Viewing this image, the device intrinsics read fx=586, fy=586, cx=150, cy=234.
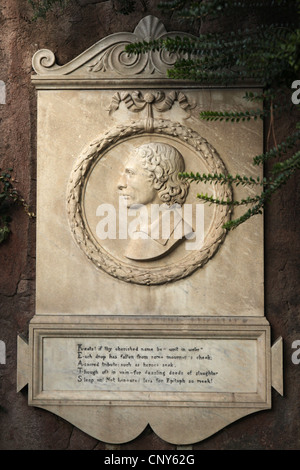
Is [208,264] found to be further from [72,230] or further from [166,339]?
[72,230]

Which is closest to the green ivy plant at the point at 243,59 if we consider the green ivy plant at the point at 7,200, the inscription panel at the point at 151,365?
the inscription panel at the point at 151,365

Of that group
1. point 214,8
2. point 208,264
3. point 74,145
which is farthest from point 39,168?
point 214,8

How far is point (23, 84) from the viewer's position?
4.04m

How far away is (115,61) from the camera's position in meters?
3.94

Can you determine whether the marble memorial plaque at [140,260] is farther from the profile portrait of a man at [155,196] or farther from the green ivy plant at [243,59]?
the green ivy plant at [243,59]

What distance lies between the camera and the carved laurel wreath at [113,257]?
385cm

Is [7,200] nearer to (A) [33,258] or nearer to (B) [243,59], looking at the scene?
(A) [33,258]

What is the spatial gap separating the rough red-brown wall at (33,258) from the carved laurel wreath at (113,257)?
33 centimetres

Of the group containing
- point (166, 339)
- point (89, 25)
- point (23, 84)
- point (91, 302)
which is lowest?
point (166, 339)

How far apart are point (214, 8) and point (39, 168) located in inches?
60.8

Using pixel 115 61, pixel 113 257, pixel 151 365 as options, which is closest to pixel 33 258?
Answer: pixel 113 257

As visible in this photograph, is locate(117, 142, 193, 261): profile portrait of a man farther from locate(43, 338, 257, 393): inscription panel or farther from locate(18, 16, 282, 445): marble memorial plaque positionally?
locate(43, 338, 257, 393): inscription panel

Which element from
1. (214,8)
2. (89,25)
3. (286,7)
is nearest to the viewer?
(214,8)

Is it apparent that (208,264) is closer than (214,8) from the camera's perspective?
No
